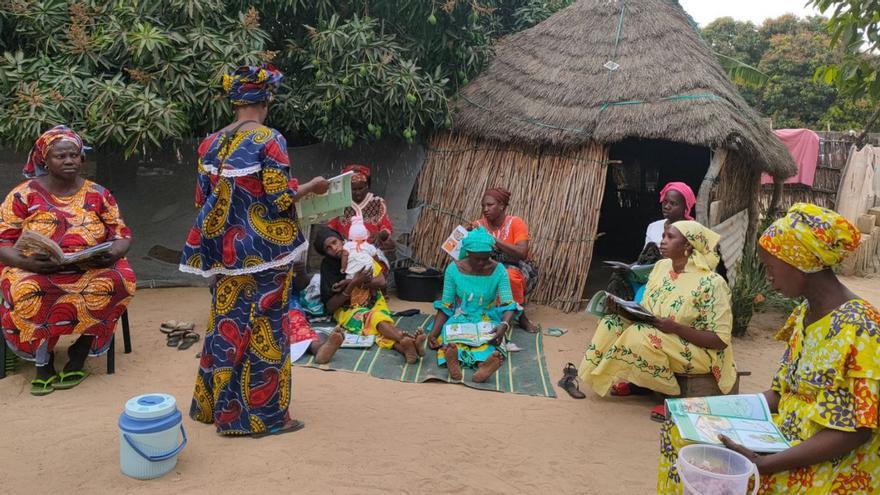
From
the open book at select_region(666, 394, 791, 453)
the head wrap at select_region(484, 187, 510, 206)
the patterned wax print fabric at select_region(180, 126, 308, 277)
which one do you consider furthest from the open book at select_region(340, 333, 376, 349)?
the open book at select_region(666, 394, 791, 453)

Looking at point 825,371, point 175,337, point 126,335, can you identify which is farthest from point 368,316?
point 825,371

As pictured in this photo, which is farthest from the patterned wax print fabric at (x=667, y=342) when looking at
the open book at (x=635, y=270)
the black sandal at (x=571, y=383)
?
the open book at (x=635, y=270)

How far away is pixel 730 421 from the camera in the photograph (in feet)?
7.93

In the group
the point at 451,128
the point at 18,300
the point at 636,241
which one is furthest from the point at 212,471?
the point at 636,241

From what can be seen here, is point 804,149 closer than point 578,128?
No

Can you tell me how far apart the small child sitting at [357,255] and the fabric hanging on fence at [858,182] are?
9664 millimetres

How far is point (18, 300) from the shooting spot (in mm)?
4449

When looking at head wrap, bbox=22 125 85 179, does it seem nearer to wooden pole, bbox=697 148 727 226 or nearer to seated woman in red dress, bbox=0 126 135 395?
seated woman in red dress, bbox=0 126 135 395

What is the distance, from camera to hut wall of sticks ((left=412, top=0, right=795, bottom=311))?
6.74 m

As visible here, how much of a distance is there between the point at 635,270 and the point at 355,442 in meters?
2.51

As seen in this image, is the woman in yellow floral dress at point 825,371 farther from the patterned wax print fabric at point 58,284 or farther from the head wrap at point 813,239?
the patterned wax print fabric at point 58,284

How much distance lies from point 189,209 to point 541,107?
4.01 metres

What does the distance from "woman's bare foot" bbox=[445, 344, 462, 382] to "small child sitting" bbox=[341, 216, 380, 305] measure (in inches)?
44.9

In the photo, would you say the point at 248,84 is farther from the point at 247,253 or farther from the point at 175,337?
the point at 175,337
